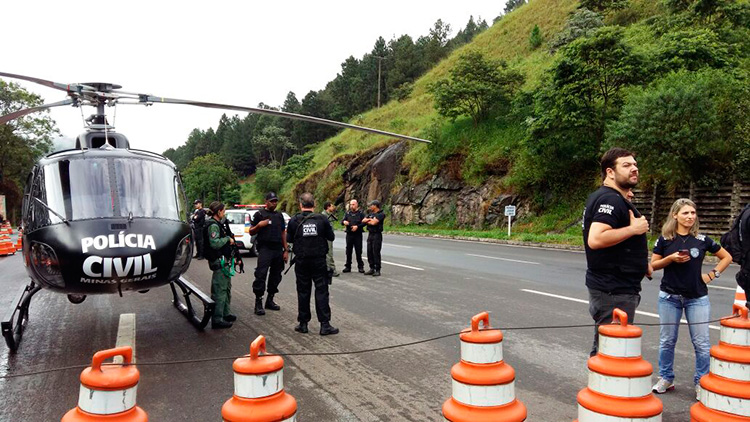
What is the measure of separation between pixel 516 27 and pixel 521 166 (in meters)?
31.5

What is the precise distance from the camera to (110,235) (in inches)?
196

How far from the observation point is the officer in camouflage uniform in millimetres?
6742

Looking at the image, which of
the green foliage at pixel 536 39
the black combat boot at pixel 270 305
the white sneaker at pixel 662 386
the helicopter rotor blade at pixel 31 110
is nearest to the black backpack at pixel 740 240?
the white sneaker at pixel 662 386

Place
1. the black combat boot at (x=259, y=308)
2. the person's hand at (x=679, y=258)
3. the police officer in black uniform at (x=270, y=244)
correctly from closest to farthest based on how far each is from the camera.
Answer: the person's hand at (x=679, y=258) < the black combat boot at (x=259, y=308) < the police officer in black uniform at (x=270, y=244)

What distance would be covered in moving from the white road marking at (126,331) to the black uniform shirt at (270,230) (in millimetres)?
2189

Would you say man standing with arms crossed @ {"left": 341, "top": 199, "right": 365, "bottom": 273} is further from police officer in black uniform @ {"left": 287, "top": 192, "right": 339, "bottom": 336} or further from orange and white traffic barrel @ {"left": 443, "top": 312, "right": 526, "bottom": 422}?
orange and white traffic barrel @ {"left": 443, "top": 312, "right": 526, "bottom": 422}

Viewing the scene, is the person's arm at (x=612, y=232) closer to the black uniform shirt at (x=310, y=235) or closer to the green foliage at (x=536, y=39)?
the black uniform shirt at (x=310, y=235)

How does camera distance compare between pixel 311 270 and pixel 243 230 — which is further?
pixel 243 230

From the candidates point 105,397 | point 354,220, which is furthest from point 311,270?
point 354,220

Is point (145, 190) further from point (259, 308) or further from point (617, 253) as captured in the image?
point (617, 253)

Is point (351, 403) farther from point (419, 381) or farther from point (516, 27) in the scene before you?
point (516, 27)

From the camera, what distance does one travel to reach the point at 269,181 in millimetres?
60750

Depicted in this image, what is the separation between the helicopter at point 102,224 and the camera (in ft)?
16.0

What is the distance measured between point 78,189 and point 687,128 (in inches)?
671
